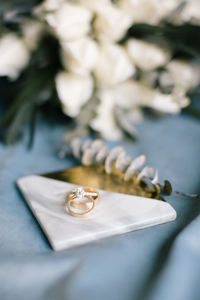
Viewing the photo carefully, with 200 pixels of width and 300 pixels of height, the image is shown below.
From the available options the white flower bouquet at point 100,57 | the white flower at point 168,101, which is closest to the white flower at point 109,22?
the white flower bouquet at point 100,57

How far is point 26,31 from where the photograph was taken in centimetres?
39

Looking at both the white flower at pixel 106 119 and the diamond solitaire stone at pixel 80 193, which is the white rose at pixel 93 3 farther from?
the diamond solitaire stone at pixel 80 193

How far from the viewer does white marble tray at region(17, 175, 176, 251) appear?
0.79 ft

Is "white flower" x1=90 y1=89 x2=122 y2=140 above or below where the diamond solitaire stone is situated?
above

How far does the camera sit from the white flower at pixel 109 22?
35cm

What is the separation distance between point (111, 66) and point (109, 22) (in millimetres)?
50

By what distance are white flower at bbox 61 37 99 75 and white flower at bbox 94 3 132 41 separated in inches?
0.7

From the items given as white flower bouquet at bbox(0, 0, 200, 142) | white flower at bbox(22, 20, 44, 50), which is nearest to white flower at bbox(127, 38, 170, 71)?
white flower bouquet at bbox(0, 0, 200, 142)

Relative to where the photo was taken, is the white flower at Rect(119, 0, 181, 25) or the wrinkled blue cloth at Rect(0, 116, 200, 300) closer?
the wrinkled blue cloth at Rect(0, 116, 200, 300)

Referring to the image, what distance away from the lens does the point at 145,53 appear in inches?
15.7

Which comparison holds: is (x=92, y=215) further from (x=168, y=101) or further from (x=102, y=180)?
(x=168, y=101)

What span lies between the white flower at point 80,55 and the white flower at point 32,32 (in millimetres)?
48

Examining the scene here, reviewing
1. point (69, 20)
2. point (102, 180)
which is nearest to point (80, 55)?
point (69, 20)

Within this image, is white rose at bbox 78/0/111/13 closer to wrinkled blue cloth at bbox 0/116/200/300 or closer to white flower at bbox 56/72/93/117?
white flower at bbox 56/72/93/117
